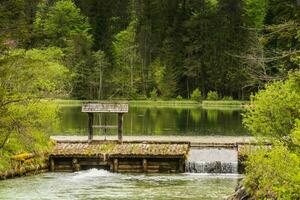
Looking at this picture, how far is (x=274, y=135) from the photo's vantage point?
18.1 metres

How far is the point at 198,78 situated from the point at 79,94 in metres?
18.2

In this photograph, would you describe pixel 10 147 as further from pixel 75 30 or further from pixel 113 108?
pixel 75 30

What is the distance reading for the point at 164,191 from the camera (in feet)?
81.0

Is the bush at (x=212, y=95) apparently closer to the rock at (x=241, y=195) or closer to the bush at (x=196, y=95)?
the bush at (x=196, y=95)

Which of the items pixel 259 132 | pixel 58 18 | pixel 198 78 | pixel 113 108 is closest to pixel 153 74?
pixel 198 78

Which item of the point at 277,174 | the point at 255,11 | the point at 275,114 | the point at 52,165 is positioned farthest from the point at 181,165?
the point at 255,11

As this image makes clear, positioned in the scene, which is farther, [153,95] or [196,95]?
[153,95]

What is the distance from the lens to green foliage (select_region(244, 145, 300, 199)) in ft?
37.0

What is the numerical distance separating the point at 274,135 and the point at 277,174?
5.08 metres

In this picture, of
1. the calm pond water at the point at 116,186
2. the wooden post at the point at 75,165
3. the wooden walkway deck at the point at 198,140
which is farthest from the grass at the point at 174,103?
the calm pond water at the point at 116,186

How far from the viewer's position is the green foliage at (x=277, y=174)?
11280 millimetres

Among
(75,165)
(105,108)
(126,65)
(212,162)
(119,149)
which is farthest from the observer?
(126,65)

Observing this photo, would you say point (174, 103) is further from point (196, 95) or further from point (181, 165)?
point (181, 165)

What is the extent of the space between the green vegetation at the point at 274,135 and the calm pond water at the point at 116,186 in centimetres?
542
